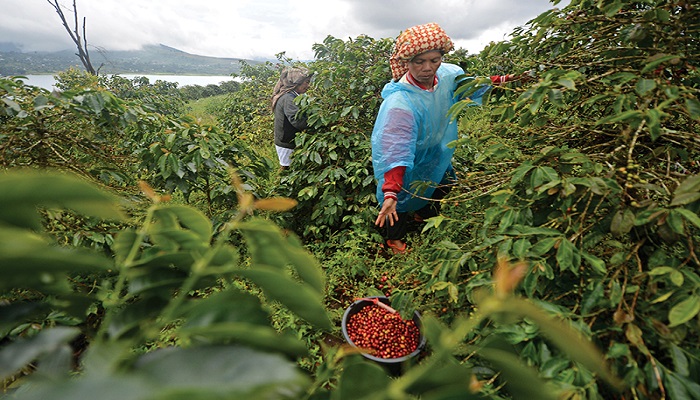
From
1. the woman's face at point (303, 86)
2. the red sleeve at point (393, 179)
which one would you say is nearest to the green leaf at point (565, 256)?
the red sleeve at point (393, 179)

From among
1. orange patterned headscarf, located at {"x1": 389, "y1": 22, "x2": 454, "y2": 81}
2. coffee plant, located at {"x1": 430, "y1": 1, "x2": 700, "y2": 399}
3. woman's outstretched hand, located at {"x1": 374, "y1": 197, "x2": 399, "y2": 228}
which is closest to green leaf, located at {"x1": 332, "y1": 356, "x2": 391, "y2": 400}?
coffee plant, located at {"x1": 430, "y1": 1, "x2": 700, "y2": 399}

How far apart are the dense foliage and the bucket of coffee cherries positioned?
137mm

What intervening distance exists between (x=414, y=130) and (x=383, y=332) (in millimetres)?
1180

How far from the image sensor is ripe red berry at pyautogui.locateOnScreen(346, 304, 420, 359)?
165cm

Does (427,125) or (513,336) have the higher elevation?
(427,125)

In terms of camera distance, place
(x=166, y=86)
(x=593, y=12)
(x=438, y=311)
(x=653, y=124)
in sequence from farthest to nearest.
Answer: (x=166, y=86)
(x=438, y=311)
(x=593, y=12)
(x=653, y=124)

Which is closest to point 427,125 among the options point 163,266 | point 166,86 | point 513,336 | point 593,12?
point 593,12

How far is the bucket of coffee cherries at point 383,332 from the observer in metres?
1.64

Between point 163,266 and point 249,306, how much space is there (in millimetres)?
107

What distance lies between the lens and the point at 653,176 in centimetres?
79

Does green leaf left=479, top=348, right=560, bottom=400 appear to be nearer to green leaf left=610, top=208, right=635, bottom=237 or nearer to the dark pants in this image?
green leaf left=610, top=208, right=635, bottom=237

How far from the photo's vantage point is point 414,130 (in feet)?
6.44

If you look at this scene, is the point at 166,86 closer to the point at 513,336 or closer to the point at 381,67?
the point at 381,67

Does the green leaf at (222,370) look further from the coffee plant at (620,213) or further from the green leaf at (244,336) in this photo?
the coffee plant at (620,213)
